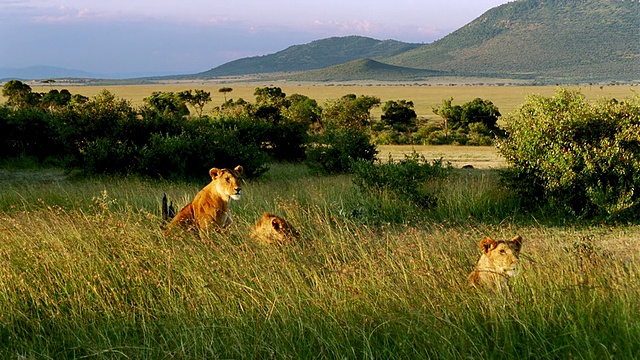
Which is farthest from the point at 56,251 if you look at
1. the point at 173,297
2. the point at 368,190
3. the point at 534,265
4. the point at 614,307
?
the point at 368,190

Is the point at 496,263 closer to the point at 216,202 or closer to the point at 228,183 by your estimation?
the point at 228,183

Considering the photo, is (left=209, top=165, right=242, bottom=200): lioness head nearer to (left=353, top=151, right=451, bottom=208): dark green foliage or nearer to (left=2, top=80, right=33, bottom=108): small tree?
(left=353, top=151, right=451, bottom=208): dark green foliage

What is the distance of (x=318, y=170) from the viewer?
2050 cm

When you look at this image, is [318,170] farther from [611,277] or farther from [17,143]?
[611,277]

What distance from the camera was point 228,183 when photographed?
854 centimetres

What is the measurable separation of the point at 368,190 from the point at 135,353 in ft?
29.9

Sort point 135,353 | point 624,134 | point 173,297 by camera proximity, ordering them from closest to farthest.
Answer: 1. point 135,353
2. point 173,297
3. point 624,134

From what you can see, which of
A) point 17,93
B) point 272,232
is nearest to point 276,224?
point 272,232

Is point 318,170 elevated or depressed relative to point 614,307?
depressed

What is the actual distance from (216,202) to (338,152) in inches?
486

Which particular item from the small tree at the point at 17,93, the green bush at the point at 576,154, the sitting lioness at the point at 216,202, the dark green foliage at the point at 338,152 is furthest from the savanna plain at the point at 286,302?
the small tree at the point at 17,93

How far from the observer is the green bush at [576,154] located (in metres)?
12.4

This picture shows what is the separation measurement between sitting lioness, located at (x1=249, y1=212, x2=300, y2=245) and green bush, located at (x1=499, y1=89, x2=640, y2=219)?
22.0ft

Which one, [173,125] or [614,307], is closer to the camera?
[614,307]
